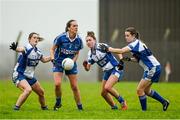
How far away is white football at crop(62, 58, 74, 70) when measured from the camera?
1574 centimetres

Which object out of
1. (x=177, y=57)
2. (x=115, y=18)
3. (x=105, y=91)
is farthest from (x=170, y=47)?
(x=105, y=91)

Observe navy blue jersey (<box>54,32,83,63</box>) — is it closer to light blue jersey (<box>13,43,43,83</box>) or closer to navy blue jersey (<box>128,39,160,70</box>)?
light blue jersey (<box>13,43,43,83</box>)

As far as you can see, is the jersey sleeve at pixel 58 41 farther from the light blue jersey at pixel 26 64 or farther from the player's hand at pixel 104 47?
the player's hand at pixel 104 47

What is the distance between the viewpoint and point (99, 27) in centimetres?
5222

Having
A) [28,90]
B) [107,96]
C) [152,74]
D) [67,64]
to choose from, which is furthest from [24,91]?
[152,74]

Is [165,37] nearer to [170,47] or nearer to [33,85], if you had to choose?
[170,47]

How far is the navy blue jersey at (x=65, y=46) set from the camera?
16.0m

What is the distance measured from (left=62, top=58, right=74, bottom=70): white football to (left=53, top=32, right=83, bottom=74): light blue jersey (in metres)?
0.29

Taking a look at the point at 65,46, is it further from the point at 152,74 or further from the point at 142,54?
the point at 152,74

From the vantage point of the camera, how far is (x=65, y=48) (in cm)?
1603

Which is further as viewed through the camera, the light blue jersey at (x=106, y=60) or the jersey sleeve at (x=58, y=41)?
the light blue jersey at (x=106, y=60)

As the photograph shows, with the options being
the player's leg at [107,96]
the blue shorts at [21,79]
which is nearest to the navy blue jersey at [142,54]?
the player's leg at [107,96]

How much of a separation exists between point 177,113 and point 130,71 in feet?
110

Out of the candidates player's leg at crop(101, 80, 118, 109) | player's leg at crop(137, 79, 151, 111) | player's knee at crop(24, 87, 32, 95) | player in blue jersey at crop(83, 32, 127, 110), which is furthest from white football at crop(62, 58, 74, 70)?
player's leg at crop(137, 79, 151, 111)
